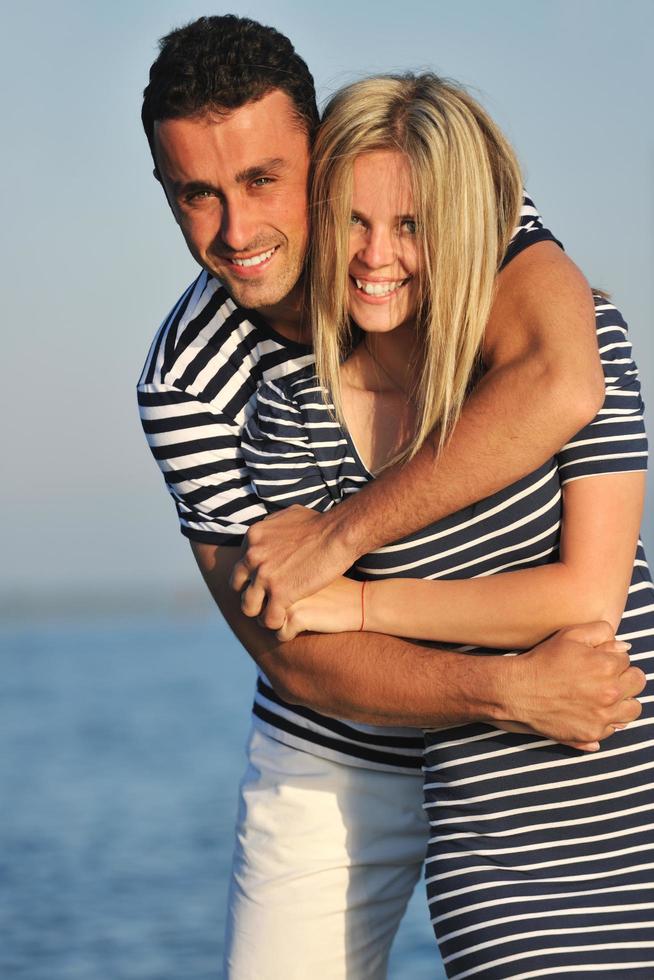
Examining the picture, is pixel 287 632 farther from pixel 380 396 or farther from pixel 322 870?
pixel 322 870

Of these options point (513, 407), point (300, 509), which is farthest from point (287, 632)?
point (513, 407)

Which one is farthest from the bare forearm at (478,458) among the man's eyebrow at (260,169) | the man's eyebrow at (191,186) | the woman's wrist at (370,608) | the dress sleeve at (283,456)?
the man's eyebrow at (191,186)

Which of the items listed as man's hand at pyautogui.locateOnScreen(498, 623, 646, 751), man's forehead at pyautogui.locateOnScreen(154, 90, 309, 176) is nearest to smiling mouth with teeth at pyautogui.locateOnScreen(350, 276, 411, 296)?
man's forehead at pyautogui.locateOnScreen(154, 90, 309, 176)

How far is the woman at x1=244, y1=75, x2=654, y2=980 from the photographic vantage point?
2.49 m

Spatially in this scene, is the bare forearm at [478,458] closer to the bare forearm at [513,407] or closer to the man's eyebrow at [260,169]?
the bare forearm at [513,407]

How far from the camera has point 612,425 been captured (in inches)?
101

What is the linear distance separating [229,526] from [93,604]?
2331 centimetres

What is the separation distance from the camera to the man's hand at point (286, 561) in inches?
105

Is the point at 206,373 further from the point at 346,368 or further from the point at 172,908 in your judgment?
the point at 172,908

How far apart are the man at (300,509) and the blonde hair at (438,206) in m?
0.06

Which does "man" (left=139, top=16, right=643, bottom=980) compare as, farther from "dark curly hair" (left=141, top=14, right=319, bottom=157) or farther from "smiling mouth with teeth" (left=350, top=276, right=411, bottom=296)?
"smiling mouth with teeth" (left=350, top=276, right=411, bottom=296)

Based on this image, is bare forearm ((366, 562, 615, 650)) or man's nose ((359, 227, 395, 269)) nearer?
bare forearm ((366, 562, 615, 650))

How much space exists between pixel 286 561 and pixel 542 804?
68cm

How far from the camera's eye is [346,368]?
2.90m
